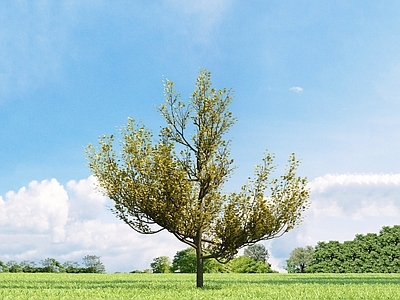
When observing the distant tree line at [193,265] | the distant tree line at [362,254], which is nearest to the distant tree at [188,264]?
the distant tree line at [193,265]

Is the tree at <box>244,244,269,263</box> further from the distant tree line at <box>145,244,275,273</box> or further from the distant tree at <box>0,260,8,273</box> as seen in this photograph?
the distant tree at <box>0,260,8,273</box>

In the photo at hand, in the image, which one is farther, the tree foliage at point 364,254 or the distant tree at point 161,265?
the distant tree at point 161,265

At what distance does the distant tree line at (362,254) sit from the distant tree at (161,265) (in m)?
17.2

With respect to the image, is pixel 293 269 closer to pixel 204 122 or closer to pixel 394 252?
pixel 394 252

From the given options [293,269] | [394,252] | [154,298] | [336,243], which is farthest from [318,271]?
[154,298]

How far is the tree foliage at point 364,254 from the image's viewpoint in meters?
48.1

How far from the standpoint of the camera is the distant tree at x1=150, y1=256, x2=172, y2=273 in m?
59.0

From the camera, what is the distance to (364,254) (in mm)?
49125

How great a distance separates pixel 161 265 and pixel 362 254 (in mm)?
23778

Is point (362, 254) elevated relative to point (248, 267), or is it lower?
elevated

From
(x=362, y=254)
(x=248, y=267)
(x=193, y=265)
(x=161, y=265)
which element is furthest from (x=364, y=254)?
(x=161, y=265)

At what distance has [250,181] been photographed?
64.4ft

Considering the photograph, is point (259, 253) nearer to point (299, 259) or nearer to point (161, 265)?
point (299, 259)

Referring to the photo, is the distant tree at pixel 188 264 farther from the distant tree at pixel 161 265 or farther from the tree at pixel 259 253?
the tree at pixel 259 253
